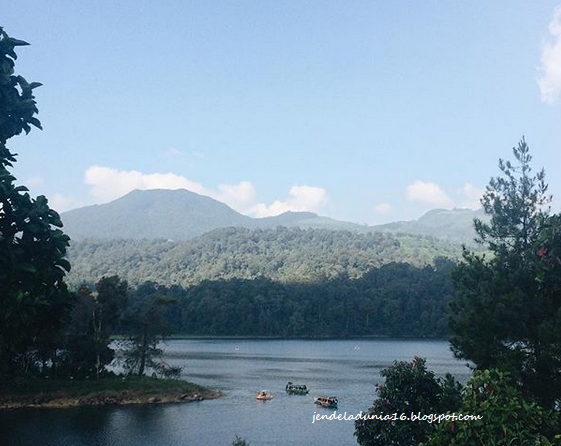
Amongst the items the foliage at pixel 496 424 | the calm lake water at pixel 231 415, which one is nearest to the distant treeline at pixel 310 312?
the calm lake water at pixel 231 415

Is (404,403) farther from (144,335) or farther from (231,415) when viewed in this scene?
(144,335)

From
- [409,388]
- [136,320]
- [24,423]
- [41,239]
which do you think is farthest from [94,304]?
[409,388]

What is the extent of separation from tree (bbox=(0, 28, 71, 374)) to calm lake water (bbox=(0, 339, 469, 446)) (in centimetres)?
1233

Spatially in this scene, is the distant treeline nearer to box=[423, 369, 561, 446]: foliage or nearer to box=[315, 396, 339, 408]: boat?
box=[315, 396, 339, 408]: boat

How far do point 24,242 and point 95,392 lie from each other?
1114 inches

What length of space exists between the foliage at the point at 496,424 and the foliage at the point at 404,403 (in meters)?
14.0

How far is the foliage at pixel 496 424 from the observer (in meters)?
13.1

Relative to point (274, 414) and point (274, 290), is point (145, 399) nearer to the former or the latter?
point (274, 414)

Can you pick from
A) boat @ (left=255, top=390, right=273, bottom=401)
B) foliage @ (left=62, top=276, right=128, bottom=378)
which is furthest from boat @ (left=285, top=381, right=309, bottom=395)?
foliage @ (left=62, top=276, right=128, bottom=378)

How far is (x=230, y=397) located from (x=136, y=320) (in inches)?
579

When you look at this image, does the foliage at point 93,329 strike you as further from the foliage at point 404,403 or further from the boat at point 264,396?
the foliage at point 404,403

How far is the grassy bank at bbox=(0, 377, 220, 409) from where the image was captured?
57.6 metres

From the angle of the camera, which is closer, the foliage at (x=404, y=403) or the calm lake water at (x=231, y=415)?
the foliage at (x=404, y=403)

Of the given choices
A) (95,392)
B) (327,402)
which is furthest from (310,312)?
(95,392)
